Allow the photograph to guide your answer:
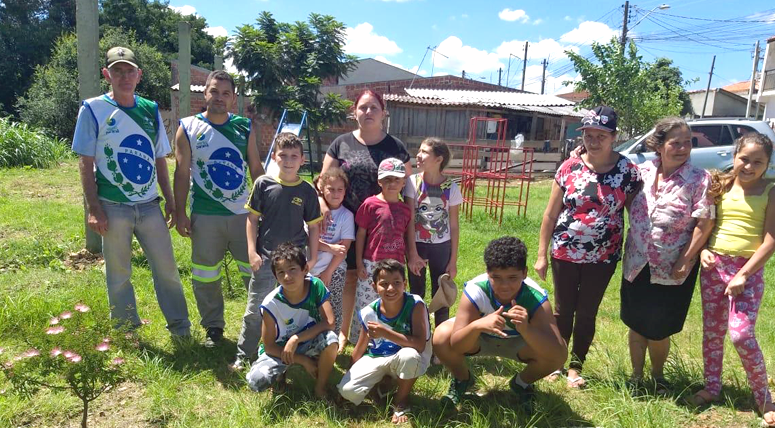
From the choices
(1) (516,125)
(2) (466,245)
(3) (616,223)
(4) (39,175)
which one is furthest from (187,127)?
(1) (516,125)

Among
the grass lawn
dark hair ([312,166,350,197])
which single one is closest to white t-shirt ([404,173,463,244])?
dark hair ([312,166,350,197])

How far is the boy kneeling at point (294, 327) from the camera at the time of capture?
2850 mm

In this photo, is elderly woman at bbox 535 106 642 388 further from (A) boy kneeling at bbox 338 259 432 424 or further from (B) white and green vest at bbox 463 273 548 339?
(A) boy kneeling at bbox 338 259 432 424

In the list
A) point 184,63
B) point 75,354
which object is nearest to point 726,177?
point 75,354

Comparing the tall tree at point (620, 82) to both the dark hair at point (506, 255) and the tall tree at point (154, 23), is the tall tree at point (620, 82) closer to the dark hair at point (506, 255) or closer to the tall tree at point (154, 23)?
the dark hair at point (506, 255)

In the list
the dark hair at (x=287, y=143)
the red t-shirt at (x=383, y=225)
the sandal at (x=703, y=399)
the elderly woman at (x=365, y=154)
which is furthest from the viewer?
the elderly woman at (x=365, y=154)

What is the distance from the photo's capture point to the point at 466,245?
677cm

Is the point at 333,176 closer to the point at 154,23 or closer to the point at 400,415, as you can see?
the point at 400,415

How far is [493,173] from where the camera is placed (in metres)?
8.64

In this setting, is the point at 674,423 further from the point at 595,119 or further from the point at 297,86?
the point at 297,86

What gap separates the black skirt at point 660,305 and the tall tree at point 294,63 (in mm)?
14350

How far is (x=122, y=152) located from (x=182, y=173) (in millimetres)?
383

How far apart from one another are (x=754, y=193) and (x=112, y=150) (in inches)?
152

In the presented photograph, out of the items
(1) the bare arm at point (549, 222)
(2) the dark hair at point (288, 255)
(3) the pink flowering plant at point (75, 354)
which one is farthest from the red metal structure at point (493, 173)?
(3) the pink flowering plant at point (75, 354)
